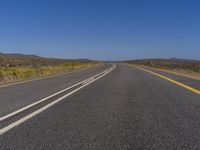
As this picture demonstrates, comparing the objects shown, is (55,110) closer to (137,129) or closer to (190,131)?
(137,129)

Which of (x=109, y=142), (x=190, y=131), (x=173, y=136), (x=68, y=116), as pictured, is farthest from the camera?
(x=68, y=116)

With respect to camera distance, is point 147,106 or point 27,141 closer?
point 27,141

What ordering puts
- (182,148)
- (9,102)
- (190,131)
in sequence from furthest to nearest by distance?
(9,102)
(190,131)
(182,148)

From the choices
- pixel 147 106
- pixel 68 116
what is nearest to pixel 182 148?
pixel 68 116

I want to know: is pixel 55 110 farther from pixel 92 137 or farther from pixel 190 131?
pixel 190 131

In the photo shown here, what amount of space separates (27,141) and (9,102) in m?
4.42

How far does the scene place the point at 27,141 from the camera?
469 centimetres

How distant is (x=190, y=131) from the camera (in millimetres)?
5340

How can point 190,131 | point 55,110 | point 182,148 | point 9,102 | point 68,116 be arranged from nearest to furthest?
point 182,148
point 190,131
point 68,116
point 55,110
point 9,102

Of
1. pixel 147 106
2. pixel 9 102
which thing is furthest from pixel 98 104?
pixel 9 102

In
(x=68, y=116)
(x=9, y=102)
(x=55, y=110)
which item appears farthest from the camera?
(x=9, y=102)

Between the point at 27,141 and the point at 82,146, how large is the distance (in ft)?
2.91

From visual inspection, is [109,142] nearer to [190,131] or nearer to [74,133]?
[74,133]

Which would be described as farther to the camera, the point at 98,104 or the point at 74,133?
the point at 98,104
